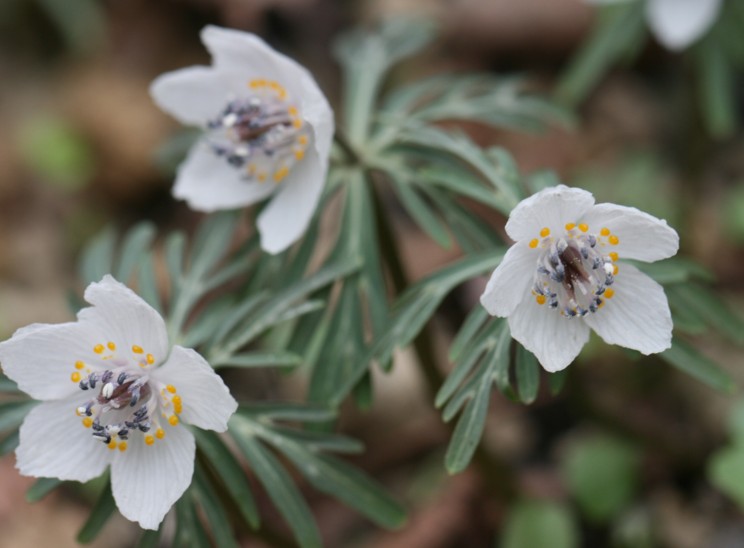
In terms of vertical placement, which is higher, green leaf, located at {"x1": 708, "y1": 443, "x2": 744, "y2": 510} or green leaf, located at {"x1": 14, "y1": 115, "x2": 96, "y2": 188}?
green leaf, located at {"x1": 14, "y1": 115, "x2": 96, "y2": 188}

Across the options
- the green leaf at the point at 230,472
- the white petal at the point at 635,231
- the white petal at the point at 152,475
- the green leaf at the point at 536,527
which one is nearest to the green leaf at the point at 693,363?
the white petal at the point at 635,231

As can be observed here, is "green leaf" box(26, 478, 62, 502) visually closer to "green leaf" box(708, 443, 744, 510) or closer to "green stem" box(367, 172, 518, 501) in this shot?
"green stem" box(367, 172, 518, 501)

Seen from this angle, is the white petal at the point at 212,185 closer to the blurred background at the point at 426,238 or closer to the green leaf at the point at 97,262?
the green leaf at the point at 97,262

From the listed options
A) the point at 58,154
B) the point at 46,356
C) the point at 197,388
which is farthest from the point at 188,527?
the point at 58,154

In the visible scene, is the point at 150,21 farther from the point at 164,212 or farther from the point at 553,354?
the point at 553,354

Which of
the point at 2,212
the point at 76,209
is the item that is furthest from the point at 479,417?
the point at 2,212

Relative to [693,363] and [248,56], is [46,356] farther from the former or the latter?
[693,363]

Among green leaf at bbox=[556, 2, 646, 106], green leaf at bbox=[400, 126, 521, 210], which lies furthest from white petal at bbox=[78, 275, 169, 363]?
green leaf at bbox=[556, 2, 646, 106]
